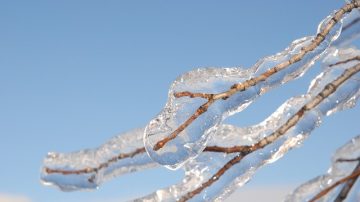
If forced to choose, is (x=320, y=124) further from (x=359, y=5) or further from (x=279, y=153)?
(x=359, y=5)

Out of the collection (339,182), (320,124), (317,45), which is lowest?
(339,182)

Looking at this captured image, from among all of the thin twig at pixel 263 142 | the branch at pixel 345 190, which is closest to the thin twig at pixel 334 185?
the branch at pixel 345 190

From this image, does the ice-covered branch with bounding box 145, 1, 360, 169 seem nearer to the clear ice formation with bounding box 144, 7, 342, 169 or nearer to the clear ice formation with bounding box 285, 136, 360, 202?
the clear ice formation with bounding box 144, 7, 342, 169

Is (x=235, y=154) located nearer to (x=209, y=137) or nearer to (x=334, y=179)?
(x=209, y=137)

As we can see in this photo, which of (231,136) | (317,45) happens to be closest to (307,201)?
(231,136)

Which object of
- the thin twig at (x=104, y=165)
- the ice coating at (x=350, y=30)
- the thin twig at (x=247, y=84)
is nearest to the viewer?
the thin twig at (x=247, y=84)

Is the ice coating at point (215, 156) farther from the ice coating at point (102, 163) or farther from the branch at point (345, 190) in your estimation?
the branch at point (345, 190)

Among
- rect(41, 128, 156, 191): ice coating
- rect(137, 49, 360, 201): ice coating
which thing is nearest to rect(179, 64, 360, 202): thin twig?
rect(137, 49, 360, 201): ice coating
